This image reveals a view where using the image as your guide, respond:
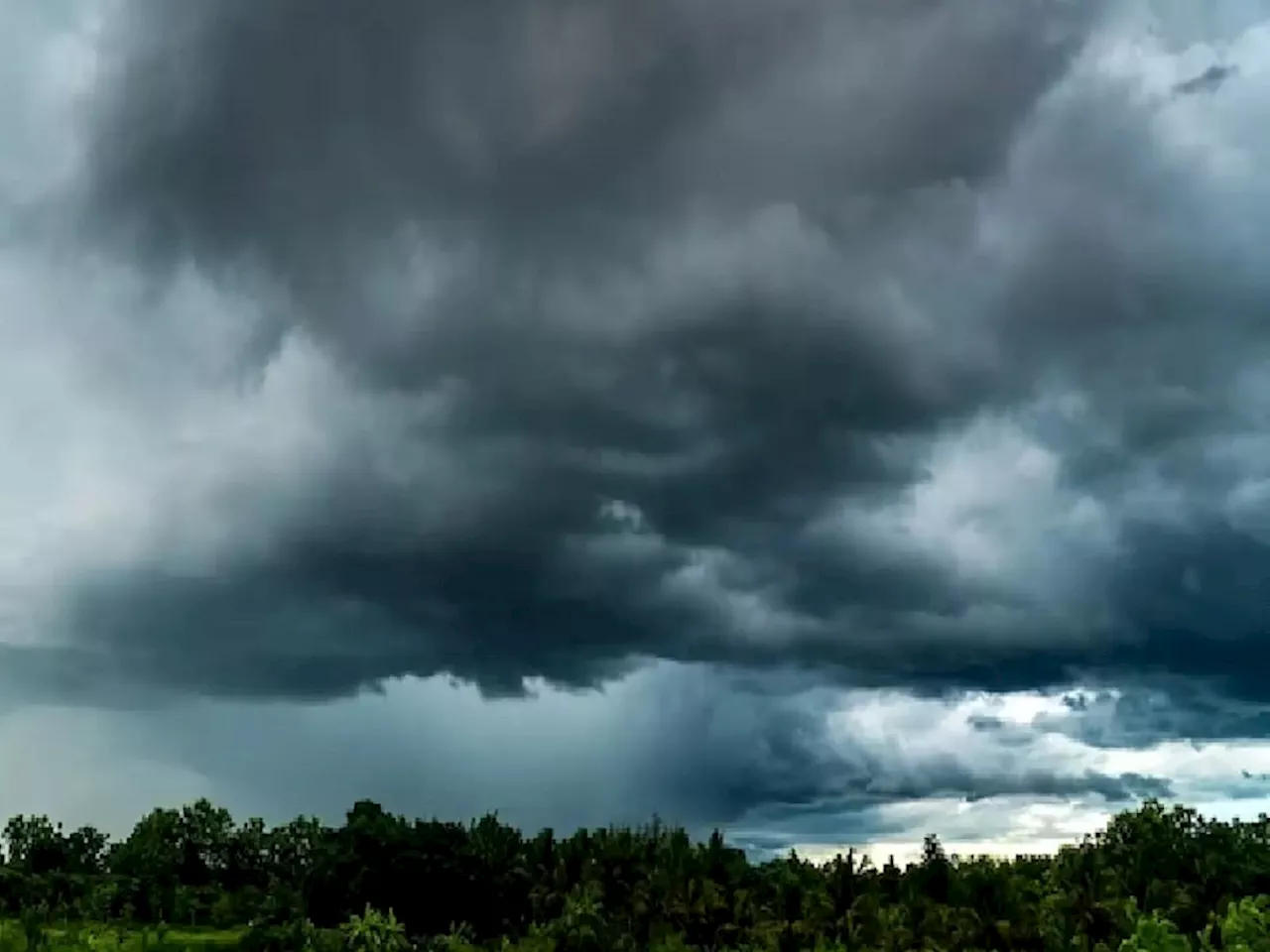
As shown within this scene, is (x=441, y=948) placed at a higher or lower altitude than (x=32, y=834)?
lower

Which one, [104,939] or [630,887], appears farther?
[630,887]

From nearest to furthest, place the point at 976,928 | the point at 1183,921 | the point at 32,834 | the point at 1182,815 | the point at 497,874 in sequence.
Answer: the point at 1183,921, the point at 976,928, the point at 1182,815, the point at 497,874, the point at 32,834

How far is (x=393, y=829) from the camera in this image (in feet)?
399

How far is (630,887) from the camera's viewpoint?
12175cm

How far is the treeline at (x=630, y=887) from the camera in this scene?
4055 inches

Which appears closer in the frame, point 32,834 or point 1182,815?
point 1182,815

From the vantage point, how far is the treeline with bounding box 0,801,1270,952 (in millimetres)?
103000

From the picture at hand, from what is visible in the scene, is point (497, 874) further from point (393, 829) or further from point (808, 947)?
point (808, 947)

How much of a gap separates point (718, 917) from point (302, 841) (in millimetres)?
48095

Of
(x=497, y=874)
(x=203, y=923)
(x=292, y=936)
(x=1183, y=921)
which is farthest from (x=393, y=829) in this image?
(x=1183, y=921)

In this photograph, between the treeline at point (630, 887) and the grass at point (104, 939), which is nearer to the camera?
the grass at point (104, 939)

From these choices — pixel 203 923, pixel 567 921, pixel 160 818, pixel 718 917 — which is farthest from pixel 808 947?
pixel 160 818

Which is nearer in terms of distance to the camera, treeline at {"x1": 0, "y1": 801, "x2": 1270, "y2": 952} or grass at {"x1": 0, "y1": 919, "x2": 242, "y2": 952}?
grass at {"x1": 0, "y1": 919, "x2": 242, "y2": 952}

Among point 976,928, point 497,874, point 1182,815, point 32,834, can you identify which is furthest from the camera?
point 32,834
